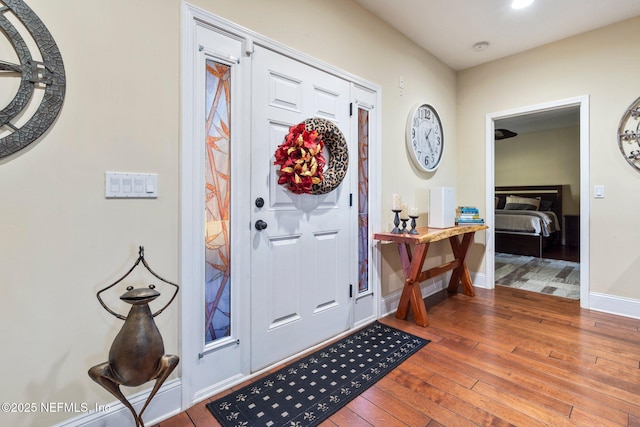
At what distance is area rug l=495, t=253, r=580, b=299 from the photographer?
138 inches

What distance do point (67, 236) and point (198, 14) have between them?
3.97 ft

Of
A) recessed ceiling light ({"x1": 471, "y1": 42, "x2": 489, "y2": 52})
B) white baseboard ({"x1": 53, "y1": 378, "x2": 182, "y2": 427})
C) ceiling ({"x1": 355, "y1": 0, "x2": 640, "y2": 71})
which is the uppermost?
recessed ceiling light ({"x1": 471, "y1": 42, "x2": 489, "y2": 52})

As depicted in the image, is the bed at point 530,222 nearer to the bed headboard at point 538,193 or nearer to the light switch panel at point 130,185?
the bed headboard at point 538,193

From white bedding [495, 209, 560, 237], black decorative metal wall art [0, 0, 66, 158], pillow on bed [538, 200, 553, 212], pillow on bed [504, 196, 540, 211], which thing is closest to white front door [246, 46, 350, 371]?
black decorative metal wall art [0, 0, 66, 158]

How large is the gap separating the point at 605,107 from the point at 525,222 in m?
2.87

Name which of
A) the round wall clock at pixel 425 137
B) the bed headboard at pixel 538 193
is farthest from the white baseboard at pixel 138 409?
the bed headboard at pixel 538 193

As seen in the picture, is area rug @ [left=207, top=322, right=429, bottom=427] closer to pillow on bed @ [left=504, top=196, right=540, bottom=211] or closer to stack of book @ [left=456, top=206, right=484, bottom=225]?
stack of book @ [left=456, top=206, right=484, bottom=225]

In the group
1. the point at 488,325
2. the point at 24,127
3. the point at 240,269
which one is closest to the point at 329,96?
the point at 240,269

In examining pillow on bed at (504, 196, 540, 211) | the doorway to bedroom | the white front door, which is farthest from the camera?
pillow on bed at (504, 196, 540, 211)

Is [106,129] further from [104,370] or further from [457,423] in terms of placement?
[457,423]

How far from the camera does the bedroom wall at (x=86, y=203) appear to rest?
45.5 inches

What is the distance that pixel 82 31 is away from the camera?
126cm

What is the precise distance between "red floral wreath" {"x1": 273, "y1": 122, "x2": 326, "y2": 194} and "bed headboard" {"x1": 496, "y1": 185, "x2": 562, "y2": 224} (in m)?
6.58

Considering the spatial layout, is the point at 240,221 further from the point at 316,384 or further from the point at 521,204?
the point at 521,204
